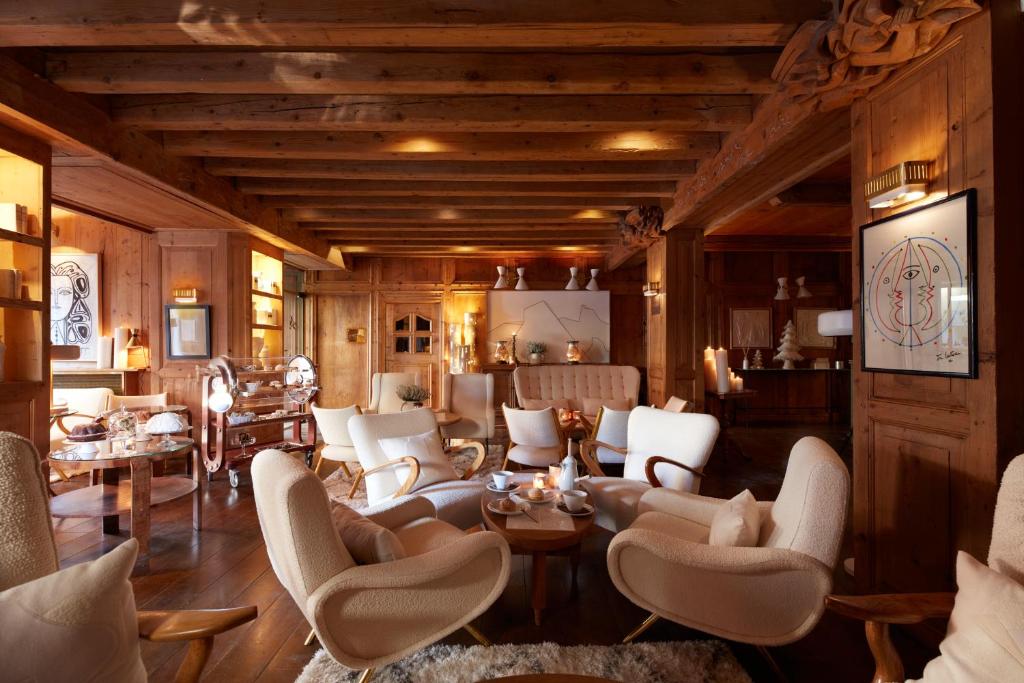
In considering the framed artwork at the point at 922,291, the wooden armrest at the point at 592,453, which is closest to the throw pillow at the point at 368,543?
the wooden armrest at the point at 592,453

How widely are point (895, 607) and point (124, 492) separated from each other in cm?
421

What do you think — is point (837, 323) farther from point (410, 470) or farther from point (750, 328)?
point (410, 470)

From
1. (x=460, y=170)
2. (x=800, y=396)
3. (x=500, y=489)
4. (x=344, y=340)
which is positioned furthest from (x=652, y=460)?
(x=344, y=340)

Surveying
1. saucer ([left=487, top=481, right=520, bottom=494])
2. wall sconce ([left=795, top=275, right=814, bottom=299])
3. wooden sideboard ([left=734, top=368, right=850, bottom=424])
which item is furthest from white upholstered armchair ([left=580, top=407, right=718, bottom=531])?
wall sconce ([left=795, top=275, right=814, bottom=299])

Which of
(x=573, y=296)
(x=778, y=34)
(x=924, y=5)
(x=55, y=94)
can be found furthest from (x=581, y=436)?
(x=55, y=94)

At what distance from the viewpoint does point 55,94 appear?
3135 millimetres

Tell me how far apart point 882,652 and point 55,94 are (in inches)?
188

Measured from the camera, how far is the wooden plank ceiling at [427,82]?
2426 millimetres

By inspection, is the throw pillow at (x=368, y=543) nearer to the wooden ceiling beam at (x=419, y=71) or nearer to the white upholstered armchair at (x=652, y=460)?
the white upholstered armchair at (x=652, y=460)

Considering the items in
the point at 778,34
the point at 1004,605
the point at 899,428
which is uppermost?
the point at 778,34

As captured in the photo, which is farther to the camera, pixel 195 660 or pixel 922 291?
pixel 922 291

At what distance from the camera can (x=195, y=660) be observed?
141 centimetres

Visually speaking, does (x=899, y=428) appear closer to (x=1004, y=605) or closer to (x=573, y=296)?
(x=1004, y=605)

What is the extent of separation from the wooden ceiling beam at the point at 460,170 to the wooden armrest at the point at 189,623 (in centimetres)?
381
